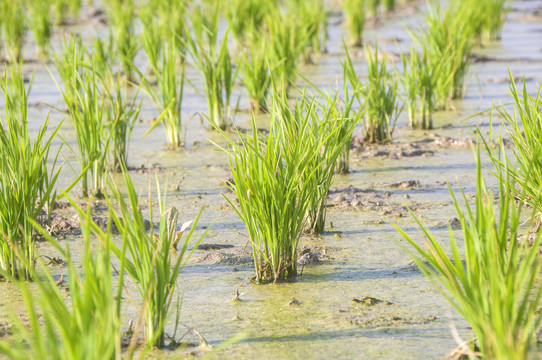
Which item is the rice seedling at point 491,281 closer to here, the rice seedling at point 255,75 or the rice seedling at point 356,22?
the rice seedling at point 255,75

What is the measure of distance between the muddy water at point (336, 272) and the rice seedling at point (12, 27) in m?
1.81

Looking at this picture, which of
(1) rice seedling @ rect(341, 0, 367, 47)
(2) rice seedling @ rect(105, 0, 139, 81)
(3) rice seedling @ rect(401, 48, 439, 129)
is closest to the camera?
(3) rice seedling @ rect(401, 48, 439, 129)

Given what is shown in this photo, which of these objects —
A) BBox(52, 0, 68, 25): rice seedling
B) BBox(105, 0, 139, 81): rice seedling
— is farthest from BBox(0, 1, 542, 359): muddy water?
BBox(52, 0, 68, 25): rice seedling

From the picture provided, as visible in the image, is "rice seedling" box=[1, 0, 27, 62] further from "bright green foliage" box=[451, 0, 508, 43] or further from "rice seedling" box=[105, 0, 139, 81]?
"bright green foliage" box=[451, 0, 508, 43]

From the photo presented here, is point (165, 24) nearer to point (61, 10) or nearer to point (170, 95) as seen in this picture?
point (170, 95)

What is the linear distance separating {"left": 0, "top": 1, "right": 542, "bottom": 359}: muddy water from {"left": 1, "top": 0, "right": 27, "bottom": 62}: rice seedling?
1.81 m

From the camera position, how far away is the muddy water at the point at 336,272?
6.37 ft

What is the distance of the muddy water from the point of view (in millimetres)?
1940

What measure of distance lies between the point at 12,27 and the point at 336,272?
464 cm

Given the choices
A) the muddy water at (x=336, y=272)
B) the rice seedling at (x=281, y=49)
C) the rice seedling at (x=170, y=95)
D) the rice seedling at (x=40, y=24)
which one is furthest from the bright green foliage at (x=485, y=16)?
the rice seedling at (x=40, y=24)

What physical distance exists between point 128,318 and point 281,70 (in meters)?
2.53

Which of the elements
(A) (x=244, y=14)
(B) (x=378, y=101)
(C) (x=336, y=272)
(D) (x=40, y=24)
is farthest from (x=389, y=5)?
(C) (x=336, y=272)

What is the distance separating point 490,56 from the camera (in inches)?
268

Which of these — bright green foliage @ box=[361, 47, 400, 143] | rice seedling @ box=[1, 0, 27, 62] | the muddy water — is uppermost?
rice seedling @ box=[1, 0, 27, 62]
